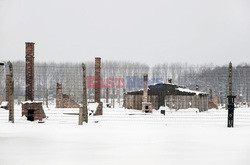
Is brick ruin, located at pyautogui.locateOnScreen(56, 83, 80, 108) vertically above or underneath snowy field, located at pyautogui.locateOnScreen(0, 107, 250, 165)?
above

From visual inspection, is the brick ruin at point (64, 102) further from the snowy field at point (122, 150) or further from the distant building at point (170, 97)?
the snowy field at point (122, 150)

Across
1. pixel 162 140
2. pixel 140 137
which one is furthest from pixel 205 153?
pixel 140 137

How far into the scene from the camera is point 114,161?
6.84 meters

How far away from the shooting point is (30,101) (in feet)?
54.1

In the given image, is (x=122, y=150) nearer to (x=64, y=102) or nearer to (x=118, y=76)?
(x=64, y=102)

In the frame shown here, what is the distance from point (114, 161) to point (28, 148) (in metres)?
2.71

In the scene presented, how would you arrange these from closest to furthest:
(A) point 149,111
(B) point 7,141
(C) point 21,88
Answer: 1. (B) point 7,141
2. (A) point 149,111
3. (C) point 21,88

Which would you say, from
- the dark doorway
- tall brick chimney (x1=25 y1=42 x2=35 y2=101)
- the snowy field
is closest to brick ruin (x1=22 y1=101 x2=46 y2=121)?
the dark doorway

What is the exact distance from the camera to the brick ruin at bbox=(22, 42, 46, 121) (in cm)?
1634

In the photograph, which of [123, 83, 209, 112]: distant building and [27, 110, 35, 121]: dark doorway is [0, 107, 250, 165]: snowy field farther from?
[123, 83, 209, 112]: distant building

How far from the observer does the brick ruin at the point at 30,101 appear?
16.3m

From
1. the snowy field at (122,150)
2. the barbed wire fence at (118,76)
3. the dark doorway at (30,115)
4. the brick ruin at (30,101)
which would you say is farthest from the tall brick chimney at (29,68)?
the barbed wire fence at (118,76)

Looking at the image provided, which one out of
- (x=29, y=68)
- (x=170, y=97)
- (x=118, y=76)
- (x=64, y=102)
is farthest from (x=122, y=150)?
(x=118, y=76)

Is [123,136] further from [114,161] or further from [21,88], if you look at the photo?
[21,88]
